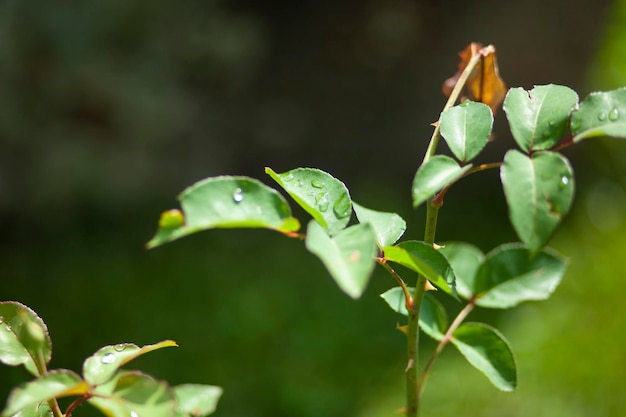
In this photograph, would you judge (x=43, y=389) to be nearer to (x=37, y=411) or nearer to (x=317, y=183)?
(x=37, y=411)

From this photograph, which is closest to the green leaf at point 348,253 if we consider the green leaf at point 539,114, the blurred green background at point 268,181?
the green leaf at point 539,114

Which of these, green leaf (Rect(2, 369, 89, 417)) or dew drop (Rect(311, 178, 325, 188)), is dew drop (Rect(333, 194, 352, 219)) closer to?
dew drop (Rect(311, 178, 325, 188))

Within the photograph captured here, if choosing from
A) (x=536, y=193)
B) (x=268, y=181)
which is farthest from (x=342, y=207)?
(x=268, y=181)

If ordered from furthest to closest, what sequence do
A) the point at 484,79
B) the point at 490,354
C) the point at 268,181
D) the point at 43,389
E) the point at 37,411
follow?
1. the point at 268,181
2. the point at 484,79
3. the point at 490,354
4. the point at 37,411
5. the point at 43,389

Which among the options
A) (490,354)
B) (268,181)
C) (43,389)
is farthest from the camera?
(268,181)

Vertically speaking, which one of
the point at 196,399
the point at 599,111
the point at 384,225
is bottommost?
the point at 196,399

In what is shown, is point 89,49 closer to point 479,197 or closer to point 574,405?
point 479,197

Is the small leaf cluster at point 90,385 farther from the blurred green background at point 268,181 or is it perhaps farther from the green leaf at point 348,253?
the blurred green background at point 268,181

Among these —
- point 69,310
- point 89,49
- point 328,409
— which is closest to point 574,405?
point 328,409
